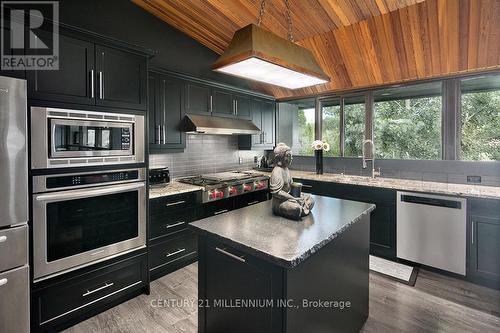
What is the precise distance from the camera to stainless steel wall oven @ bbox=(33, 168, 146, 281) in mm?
1916

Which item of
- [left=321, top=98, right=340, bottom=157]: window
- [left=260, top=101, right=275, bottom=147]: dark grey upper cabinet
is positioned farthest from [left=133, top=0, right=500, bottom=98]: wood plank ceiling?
[left=260, top=101, right=275, bottom=147]: dark grey upper cabinet

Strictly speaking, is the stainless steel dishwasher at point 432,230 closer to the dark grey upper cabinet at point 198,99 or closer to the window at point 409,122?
the window at point 409,122

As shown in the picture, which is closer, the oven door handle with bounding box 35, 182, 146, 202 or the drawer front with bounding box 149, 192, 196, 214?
the oven door handle with bounding box 35, 182, 146, 202

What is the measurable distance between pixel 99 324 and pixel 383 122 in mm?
4316

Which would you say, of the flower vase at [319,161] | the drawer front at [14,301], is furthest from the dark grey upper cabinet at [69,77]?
the flower vase at [319,161]

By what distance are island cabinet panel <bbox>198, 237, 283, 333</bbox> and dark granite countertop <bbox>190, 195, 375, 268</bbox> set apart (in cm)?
9

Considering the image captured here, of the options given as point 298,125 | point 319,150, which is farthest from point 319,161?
point 298,125

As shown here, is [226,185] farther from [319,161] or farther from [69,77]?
[69,77]

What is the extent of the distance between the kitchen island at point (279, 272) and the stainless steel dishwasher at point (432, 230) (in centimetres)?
155

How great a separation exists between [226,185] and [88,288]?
1.85 m

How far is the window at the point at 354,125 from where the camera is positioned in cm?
421

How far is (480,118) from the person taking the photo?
323 cm

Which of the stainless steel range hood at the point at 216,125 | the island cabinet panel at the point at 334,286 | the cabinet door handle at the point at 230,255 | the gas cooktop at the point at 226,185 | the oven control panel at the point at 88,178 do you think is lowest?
the island cabinet panel at the point at 334,286

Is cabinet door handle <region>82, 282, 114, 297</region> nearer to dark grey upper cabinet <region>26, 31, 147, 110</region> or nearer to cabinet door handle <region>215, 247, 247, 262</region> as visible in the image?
cabinet door handle <region>215, 247, 247, 262</region>
